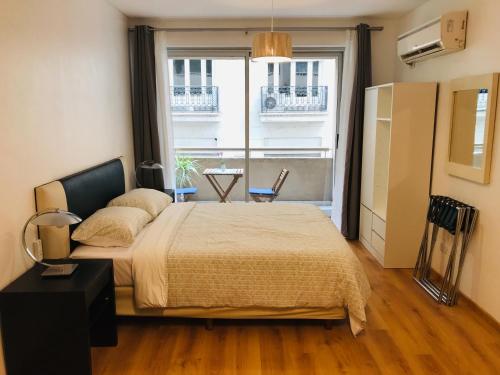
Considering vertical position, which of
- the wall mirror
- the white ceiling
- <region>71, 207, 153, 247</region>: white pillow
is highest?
the white ceiling

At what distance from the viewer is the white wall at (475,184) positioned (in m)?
2.92

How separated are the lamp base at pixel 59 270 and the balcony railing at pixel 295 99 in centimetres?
349

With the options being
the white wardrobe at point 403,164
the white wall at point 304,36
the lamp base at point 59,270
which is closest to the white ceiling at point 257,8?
the white wall at point 304,36

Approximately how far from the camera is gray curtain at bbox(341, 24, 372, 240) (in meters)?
4.67

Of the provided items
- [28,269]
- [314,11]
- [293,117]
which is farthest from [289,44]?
[28,269]

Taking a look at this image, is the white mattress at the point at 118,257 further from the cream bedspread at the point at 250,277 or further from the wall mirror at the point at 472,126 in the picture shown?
the wall mirror at the point at 472,126

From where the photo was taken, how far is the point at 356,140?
4789mm

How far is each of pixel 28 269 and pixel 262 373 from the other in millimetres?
1545

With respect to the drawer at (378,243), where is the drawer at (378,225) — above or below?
above

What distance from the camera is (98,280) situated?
94.1 inches

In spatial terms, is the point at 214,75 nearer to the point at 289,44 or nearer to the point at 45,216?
the point at 289,44

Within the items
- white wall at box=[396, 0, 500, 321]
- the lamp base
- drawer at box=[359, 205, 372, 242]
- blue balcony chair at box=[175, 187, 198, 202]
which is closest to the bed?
the lamp base

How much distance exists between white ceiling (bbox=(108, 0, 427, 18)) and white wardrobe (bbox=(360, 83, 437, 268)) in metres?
0.85

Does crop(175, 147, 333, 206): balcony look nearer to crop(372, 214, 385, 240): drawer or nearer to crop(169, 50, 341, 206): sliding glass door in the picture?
crop(169, 50, 341, 206): sliding glass door
